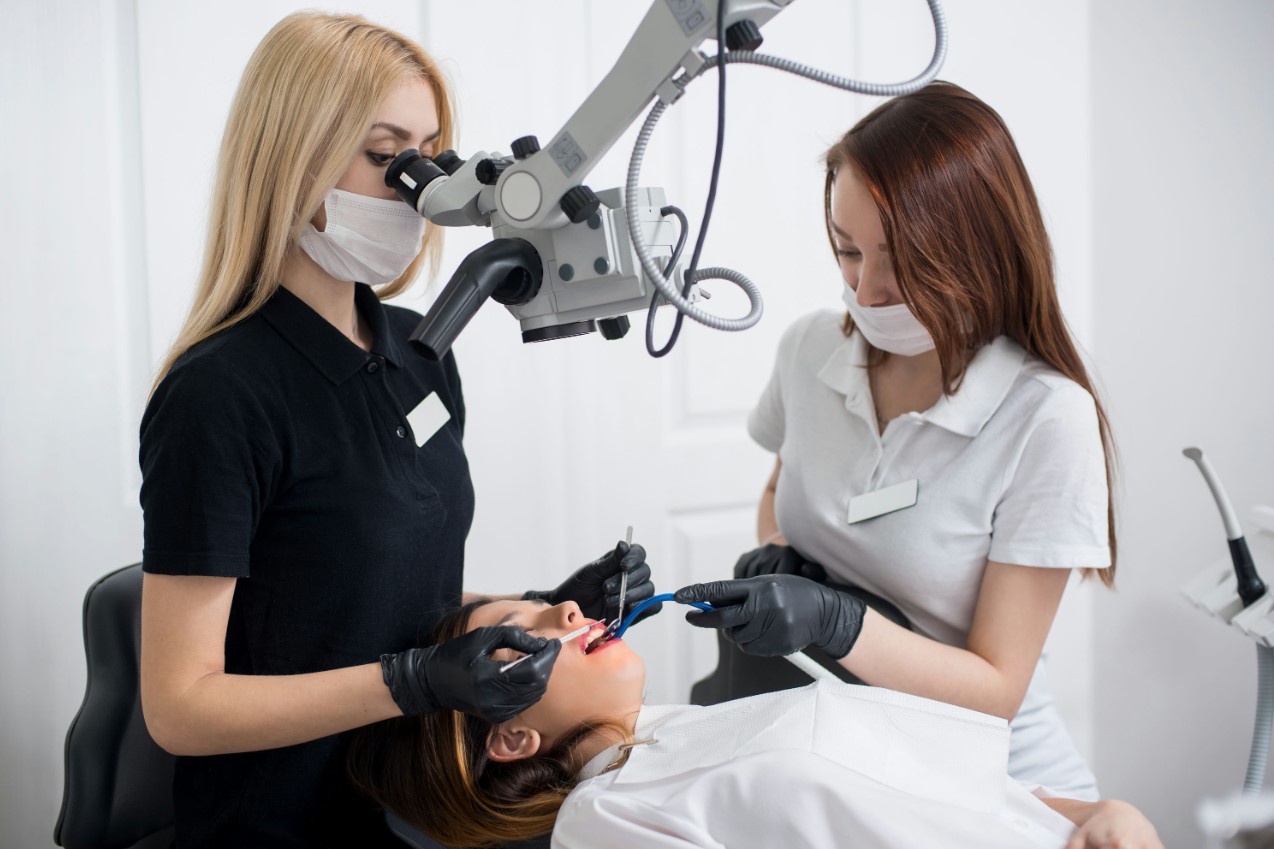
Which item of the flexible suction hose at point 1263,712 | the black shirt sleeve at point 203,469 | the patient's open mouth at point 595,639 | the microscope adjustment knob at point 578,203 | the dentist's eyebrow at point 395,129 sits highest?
the dentist's eyebrow at point 395,129

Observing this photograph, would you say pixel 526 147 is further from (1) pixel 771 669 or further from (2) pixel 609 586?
(1) pixel 771 669

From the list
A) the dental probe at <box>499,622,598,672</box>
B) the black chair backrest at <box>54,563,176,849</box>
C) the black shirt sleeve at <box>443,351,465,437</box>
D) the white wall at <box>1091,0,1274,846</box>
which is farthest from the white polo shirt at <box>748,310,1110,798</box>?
the white wall at <box>1091,0,1274,846</box>

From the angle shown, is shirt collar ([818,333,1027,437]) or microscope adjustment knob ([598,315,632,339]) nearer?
microscope adjustment knob ([598,315,632,339])

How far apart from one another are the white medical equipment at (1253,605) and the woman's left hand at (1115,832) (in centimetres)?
82

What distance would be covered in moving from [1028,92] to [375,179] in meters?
1.80

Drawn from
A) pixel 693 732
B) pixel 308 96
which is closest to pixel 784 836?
pixel 693 732

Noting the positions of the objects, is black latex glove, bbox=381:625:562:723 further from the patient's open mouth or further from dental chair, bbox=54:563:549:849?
dental chair, bbox=54:563:549:849

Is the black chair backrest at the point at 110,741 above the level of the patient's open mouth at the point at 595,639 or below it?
below

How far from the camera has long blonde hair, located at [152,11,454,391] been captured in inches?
44.4

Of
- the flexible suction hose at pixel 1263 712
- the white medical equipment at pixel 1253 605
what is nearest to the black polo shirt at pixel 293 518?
the white medical equipment at pixel 1253 605

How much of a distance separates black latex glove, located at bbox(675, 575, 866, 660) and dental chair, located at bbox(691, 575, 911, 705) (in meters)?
0.15

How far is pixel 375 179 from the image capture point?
117cm

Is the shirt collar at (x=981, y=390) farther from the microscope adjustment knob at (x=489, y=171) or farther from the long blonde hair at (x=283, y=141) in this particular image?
the long blonde hair at (x=283, y=141)

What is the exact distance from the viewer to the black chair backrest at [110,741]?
1325mm
